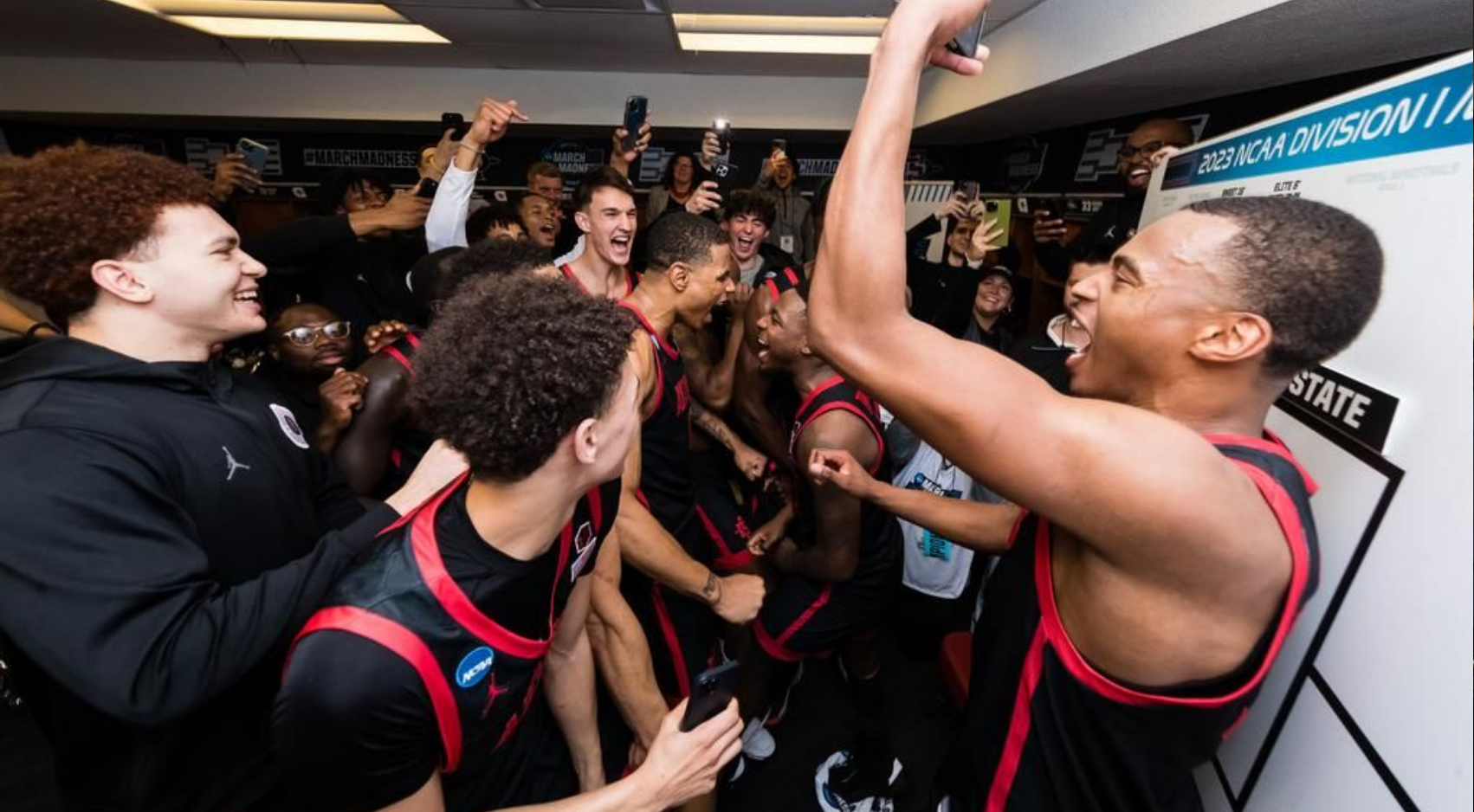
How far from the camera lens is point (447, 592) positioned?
1062mm

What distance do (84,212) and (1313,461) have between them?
221cm

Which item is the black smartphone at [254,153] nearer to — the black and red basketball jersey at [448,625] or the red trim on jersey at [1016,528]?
the black and red basketball jersey at [448,625]

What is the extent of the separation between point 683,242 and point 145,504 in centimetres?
200

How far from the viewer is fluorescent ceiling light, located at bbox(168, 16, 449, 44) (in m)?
5.05

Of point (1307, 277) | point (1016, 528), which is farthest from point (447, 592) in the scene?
point (1307, 277)

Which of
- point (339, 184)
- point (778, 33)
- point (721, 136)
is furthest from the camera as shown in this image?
point (778, 33)

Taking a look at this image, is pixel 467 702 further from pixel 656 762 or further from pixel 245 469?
pixel 245 469

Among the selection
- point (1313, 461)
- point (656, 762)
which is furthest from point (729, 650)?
point (1313, 461)

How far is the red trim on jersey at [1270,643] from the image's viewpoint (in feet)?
2.83

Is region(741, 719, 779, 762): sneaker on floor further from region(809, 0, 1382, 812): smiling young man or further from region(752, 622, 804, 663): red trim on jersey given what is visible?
region(809, 0, 1382, 812): smiling young man

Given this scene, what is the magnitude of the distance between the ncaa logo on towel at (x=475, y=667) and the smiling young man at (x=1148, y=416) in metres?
0.77

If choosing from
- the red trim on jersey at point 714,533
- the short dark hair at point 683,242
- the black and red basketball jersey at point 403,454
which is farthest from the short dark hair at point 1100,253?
the black and red basketball jersey at point 403,454

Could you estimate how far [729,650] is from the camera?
2.75m

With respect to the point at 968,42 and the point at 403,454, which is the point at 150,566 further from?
the point at 968,42
